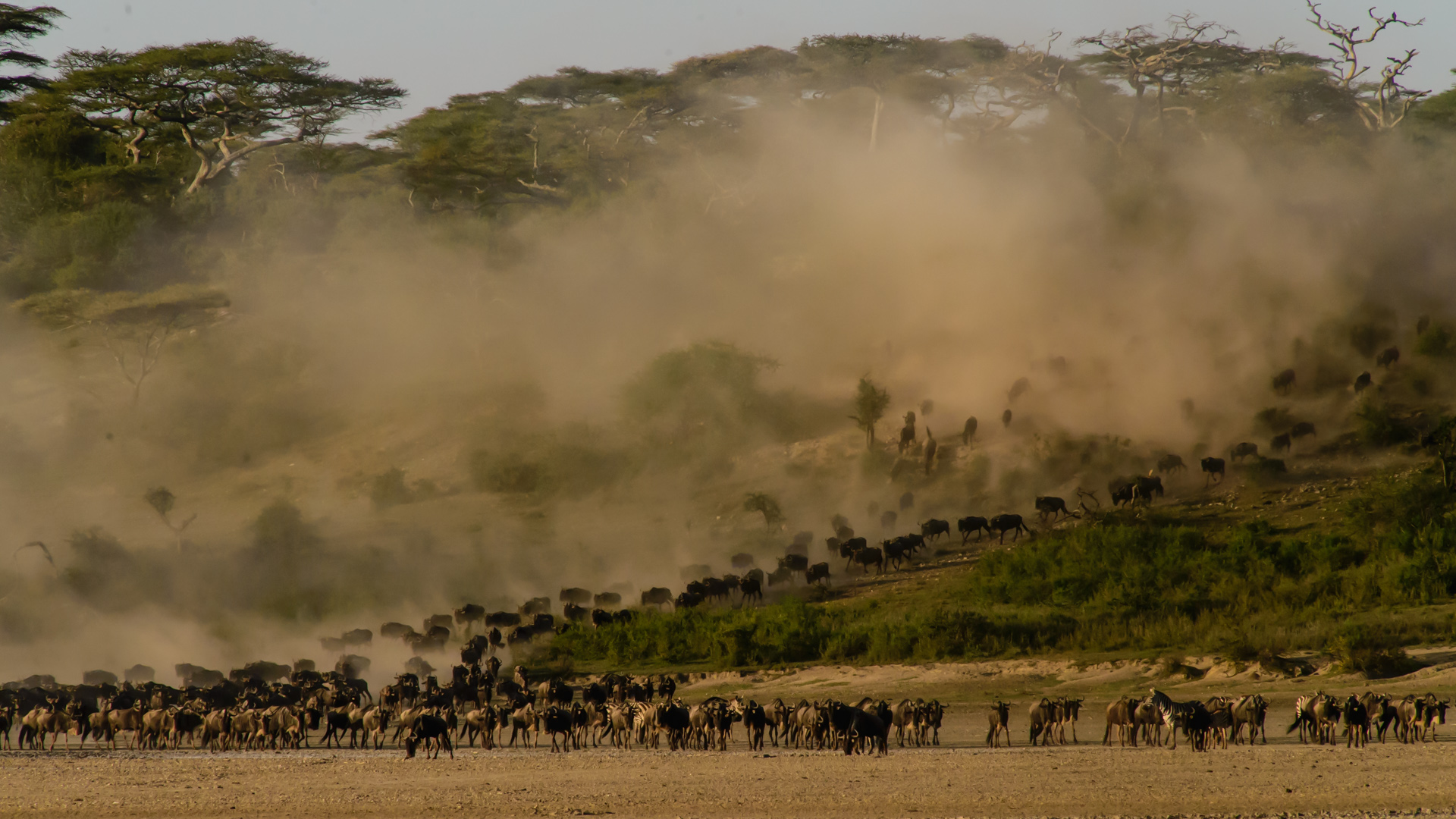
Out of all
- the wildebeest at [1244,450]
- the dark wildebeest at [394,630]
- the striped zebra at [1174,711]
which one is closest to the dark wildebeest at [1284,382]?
the wildebeest at [1244,450]

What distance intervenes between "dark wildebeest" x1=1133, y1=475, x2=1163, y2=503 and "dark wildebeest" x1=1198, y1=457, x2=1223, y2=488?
4.44 ft

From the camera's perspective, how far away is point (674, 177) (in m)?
75.9

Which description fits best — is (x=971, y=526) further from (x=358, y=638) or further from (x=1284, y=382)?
(x=358, y=638)

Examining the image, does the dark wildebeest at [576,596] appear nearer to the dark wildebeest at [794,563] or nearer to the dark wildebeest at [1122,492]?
the dark wildebeest at [794,563]

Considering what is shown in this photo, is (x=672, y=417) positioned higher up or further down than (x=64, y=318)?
further down

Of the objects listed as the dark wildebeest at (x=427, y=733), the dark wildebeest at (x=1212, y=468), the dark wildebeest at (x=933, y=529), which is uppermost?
the dark wildebeest at (x=1212, y=468)

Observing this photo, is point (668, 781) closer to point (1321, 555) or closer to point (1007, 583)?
point (1007, 583)

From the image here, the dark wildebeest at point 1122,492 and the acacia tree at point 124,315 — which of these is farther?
the acacia tree at point 124,315

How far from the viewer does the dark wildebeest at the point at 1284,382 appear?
43594mm

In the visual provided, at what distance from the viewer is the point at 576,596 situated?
35.8 metres

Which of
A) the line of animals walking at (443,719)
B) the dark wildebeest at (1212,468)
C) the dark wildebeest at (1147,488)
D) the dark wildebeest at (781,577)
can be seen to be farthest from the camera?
the dark wildebeest at (1212,468)

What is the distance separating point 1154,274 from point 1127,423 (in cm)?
1009

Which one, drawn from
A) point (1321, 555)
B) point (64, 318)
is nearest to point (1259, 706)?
point (1321, 555)

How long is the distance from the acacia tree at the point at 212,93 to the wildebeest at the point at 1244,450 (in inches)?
1716
